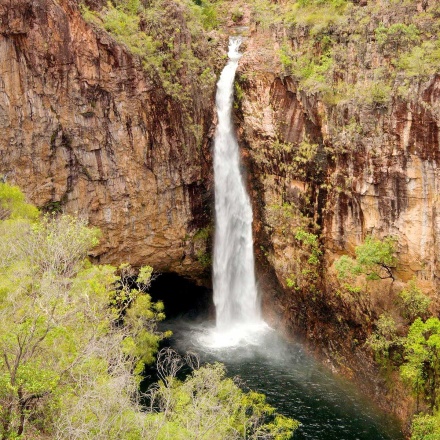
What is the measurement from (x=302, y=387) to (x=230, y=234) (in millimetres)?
9133

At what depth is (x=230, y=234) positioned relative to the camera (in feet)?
80.4

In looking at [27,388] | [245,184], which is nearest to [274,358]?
[245,184]

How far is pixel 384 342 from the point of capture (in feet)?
55.8

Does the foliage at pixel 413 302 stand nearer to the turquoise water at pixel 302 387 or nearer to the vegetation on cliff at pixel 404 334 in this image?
the vegetation on cliff at pixel 404 334

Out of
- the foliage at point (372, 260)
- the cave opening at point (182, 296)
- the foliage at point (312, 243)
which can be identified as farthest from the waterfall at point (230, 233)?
the foliage at point (372, 260)

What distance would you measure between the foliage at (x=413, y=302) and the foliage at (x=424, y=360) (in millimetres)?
559

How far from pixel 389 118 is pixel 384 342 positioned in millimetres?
8619

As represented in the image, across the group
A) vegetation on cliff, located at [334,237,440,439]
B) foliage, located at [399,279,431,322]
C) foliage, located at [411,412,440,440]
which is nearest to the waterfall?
vegetation on cliff, located at [334,237,440,439]

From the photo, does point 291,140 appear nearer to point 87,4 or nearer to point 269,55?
point 269,55

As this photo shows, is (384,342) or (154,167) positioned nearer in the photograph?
(384,342)

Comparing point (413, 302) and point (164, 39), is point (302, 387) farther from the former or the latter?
point (164, 39)

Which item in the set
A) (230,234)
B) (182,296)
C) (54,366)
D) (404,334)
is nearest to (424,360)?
(404,334)

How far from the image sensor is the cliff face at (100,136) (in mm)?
19500

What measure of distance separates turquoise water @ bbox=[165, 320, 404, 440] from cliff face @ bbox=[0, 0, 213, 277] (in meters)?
6.22
